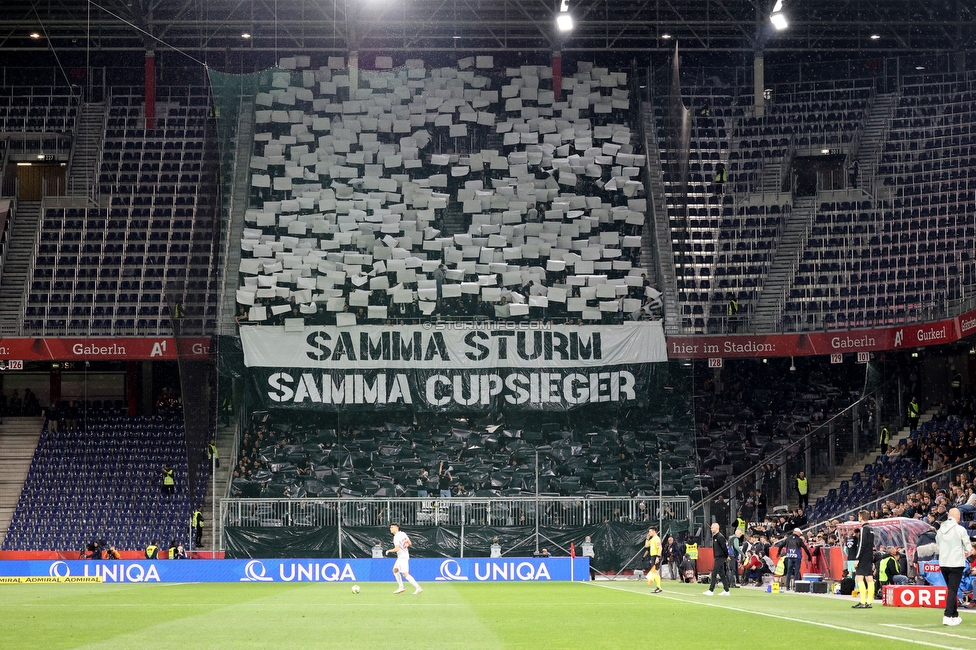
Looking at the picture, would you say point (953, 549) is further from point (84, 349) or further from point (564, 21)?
point (84, 349)

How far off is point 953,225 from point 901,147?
6.43 metres

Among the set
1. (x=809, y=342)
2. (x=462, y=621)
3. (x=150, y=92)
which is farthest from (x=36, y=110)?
(x=462, y=621)

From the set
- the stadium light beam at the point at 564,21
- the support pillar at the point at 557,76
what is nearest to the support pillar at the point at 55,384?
the support pillar at the point at 557,76

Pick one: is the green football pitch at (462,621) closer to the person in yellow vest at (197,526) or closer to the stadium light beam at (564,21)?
the person in yellow vest at (197,526)

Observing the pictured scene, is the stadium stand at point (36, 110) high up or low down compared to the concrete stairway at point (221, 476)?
up

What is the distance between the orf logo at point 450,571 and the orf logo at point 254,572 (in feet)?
15.9

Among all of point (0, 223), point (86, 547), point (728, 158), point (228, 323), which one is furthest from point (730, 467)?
point (0, 223)

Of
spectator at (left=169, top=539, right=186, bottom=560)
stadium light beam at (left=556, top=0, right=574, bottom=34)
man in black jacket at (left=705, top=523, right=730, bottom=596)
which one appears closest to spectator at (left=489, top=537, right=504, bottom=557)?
spectator at (left=169, top=539, right=186, bottom=560)

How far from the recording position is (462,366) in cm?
4056

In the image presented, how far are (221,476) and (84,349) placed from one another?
6.36m

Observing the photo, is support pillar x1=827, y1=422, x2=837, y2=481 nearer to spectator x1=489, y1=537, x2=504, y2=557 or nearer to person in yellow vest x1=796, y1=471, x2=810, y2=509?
person in yellow vest x1=796, y1=471, x2=810, y2=509

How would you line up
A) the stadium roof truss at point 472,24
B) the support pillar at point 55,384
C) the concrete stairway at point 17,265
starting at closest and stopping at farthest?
1. the concrete stairway at point 17,265
2. the support pillar at point 55,384
3. the stadium roof truss at point 472,24

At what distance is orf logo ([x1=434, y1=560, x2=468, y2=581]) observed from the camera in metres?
34.8

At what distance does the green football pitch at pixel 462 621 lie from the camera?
14.6 meters
